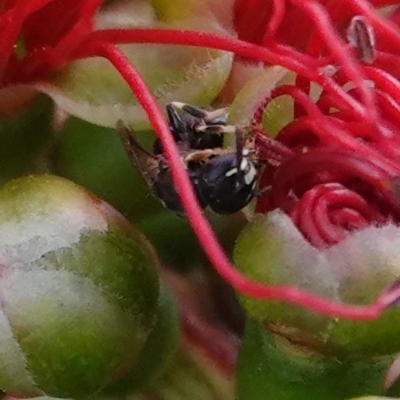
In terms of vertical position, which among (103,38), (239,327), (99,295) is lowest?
(239,327)

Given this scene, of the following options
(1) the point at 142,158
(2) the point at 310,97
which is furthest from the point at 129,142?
(2) the point at 310,97

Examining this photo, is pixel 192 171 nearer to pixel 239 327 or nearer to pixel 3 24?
pixel 3 24

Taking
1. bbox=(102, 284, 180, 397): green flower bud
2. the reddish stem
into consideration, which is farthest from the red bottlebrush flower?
bbox=(102, 284, 180, 397): green flower bud

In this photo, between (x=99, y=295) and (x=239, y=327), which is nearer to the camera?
(x=99, y=295)

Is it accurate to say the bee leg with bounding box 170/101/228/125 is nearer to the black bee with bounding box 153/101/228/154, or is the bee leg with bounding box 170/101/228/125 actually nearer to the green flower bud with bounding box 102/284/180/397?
the black bee with bounding box 153/101/228/154

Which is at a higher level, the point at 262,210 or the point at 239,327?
the point at 262,210

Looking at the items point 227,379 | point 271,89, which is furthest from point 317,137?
point 227,379
